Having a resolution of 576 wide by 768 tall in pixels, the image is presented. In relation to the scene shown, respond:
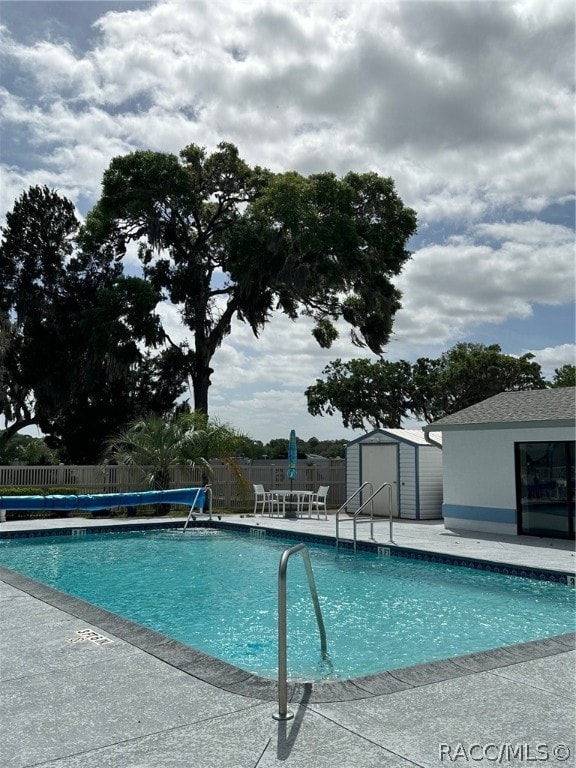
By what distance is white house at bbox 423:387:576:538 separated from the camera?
A: 12609 mm

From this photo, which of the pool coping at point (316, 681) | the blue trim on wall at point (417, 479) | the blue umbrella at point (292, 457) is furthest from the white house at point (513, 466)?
the pool coping at point (316, 681)

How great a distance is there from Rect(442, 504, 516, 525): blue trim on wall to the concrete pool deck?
8500 mm

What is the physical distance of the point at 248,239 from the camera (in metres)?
26.1

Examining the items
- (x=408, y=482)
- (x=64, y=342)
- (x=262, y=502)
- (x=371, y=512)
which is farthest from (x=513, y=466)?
(x=64, y=342)

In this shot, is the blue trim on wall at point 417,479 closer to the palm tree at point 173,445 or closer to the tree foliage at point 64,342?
the palm tree at point 173,445

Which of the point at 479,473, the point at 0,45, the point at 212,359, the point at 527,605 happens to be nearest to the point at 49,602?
the point at 527,605

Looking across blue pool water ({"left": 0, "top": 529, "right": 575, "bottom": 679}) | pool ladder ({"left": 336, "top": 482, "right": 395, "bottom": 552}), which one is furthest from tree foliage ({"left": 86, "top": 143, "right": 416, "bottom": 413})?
blue pool water ({"left": 0, "top": 529, "right": 575, "bottom": 679})

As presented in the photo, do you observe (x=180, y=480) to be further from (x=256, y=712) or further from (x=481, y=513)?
(x=256, y=712)

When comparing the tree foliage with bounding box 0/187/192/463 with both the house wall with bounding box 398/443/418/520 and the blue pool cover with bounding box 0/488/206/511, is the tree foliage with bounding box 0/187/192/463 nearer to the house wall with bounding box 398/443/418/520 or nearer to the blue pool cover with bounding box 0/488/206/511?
the blue pool cover with bounding box 0/488/206/511

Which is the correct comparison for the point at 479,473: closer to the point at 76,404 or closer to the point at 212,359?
the point at 212,359

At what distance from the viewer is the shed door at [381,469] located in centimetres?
1777

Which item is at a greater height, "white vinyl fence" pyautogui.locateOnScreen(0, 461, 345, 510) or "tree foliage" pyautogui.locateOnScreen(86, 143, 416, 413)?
"tree foliage" pyautogui.locateOnScreen(86, 143, 416, 413)

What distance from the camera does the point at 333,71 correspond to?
9.91 metres

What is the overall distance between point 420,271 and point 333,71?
1987cm
